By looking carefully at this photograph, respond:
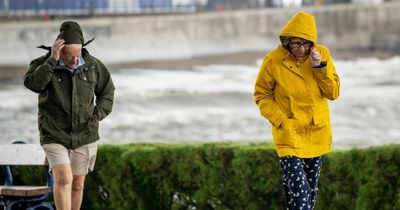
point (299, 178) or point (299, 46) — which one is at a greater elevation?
point (299, 46)

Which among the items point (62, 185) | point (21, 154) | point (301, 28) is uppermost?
point (301, 28)

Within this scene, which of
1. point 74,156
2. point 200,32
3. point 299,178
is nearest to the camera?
point 299,178

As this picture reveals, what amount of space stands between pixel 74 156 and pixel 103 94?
0.45 meters

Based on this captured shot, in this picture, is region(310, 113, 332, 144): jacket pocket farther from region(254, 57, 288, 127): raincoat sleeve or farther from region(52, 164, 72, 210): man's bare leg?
region(52, 164, 72, 210): man's bare leg

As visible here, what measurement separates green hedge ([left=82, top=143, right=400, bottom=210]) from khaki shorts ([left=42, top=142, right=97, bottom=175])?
1144 mm

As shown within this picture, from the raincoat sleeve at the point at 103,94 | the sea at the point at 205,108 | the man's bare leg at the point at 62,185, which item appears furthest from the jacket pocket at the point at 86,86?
the sea at the point at 205,108

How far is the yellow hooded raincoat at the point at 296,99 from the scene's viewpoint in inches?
262

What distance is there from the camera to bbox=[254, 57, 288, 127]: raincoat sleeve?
6.66 meters

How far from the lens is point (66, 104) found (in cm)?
695

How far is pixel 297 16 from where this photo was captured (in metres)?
6.57

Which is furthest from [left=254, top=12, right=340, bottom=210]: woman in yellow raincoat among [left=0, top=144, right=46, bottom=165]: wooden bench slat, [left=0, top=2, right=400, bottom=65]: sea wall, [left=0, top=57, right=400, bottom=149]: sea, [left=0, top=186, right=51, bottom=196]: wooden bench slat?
[left=0, top=2, right=400, bottom=65]: sea wall

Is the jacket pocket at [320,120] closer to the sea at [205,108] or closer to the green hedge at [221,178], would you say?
the green hedge at [221,178]

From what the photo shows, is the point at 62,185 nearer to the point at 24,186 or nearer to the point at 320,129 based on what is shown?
the point at 24,186

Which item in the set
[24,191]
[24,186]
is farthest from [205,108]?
[24,191]
